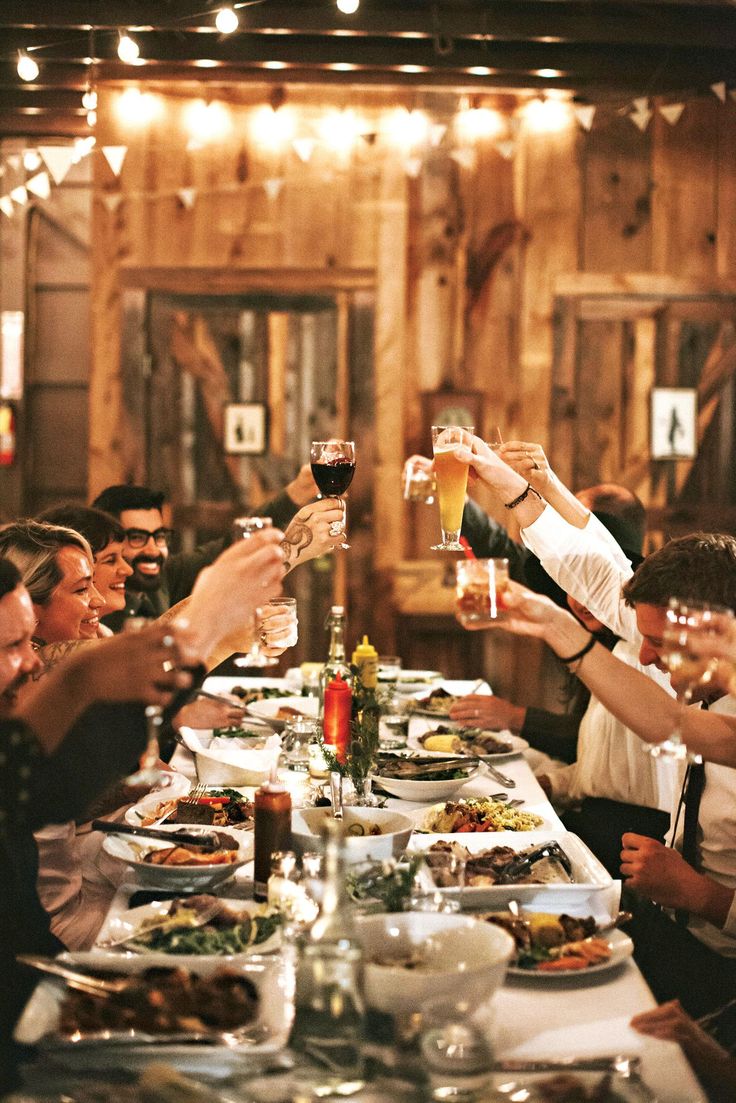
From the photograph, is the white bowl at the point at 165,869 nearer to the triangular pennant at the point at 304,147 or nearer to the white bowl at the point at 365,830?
the white bowl at the point at 365,830

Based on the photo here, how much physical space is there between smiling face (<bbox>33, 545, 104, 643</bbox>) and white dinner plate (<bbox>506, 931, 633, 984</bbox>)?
1486 millimetres

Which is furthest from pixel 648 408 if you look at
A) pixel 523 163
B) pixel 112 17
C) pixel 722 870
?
pixel 722 870

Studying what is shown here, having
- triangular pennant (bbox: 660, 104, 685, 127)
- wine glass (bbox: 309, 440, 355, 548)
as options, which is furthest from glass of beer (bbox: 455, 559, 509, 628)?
triangular pennant (bbox: 660, 104, 685, 127)

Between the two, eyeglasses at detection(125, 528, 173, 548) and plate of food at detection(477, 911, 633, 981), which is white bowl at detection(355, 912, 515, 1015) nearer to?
plate of food at detection(477, 911, 633, 981)

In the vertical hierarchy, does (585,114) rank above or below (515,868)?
above

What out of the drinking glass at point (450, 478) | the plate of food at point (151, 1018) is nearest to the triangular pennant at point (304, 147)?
the drinking glass at point (450, 478)

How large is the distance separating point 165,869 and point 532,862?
0.60 metres

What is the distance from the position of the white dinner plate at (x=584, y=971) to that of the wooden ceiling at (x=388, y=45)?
4363mm

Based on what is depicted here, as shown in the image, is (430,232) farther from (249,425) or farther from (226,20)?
(226,20)

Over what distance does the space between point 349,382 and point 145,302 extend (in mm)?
1047

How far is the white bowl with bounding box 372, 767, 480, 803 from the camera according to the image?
2.60 metres

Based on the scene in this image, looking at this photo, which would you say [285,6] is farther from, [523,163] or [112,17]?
[523,163]

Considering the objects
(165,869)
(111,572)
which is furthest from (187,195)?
(165,869)

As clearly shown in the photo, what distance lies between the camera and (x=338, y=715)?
278 centimetres
